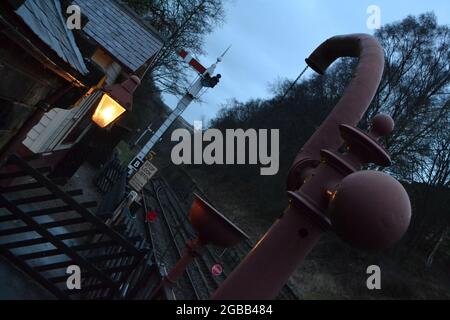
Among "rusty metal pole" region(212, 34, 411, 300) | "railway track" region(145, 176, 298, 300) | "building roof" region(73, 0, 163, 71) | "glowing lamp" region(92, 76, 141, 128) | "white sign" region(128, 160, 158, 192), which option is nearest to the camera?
"rusty metal pole" region(212, 34, 411, 300)

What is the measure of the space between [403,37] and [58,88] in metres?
22.4

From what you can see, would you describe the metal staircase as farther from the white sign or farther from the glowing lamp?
the white sign

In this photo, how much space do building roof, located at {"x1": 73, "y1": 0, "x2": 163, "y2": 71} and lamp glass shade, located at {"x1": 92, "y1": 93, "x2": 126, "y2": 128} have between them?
13.0 feet

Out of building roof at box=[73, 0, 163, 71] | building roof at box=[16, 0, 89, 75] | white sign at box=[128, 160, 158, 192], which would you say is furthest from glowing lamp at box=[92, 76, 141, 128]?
white sign at box=[128, 160, 158, 192]

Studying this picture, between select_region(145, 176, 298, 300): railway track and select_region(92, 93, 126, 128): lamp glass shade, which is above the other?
select_region(92, 93, 126, 128): lamp glass shade

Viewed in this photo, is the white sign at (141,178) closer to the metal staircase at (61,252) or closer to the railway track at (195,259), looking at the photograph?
the railway track at (195,259)

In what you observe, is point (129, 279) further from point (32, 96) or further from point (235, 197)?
point (235, 197)

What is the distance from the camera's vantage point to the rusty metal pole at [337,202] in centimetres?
129

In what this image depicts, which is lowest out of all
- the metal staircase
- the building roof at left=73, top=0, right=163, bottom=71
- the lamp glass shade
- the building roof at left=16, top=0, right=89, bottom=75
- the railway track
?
the railway track

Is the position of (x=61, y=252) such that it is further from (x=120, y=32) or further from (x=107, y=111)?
(x=120, y=32)

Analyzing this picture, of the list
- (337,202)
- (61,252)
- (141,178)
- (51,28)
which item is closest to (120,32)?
(141,178)

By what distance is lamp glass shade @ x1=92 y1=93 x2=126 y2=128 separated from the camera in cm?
793

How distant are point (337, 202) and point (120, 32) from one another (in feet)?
43.8

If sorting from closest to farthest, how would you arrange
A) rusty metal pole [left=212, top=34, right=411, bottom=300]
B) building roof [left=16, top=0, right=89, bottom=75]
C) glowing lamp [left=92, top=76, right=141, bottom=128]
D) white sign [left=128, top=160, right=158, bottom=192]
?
rusty metal pole [left=212, top=34, right=411, bottom=300]
building roof [left=16, top=0, right=89, bottom=75]
glowing lamp [left=92, top=76, right=141, bottom=128]
white sign [left=128, top=160, right=158, bottom=192]
